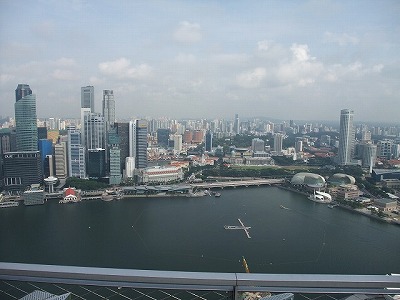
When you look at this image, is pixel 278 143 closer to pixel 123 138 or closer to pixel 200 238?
pixel 123 138

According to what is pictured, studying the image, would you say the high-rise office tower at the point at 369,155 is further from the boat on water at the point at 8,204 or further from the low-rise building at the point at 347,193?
the boat on water at the point at 8,204

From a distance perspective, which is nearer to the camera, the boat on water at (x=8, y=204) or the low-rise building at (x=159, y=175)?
the boat on water at (x=8, y=204)

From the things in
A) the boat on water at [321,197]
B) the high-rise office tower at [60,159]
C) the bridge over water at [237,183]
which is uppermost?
the high-rise office tower at [60,159]

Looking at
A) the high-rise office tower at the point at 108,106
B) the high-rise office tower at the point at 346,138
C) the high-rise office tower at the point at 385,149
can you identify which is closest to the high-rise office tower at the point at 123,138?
the high-rise office tower at the point at 108,106

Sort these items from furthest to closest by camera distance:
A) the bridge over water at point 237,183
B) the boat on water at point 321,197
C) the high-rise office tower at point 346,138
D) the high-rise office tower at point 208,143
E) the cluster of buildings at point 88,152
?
the high-rise office tower at point 208,143 → the high-rise office tower at point 346,138 → the bridge over water at point 237,183 → the cluster of buildings at point 88,152 → the boat on water at point 321,197

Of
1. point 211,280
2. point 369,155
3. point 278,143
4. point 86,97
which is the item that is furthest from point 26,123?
point 369,155
